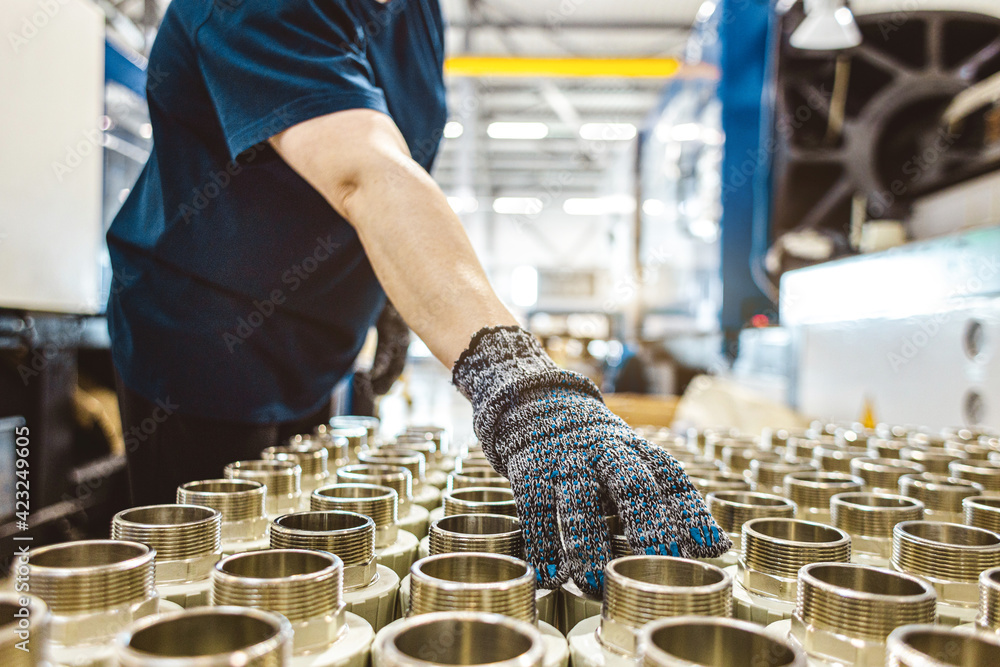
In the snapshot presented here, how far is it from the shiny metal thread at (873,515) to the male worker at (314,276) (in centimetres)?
24

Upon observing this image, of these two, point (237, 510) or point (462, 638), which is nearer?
point (462, 638)

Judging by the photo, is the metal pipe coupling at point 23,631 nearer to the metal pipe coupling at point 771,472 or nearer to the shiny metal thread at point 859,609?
the shiny metal thread at point 859,609

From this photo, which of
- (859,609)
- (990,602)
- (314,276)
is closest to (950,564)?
(990,602)

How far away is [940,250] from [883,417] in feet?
2.42

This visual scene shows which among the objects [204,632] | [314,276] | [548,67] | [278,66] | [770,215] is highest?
[548,67]

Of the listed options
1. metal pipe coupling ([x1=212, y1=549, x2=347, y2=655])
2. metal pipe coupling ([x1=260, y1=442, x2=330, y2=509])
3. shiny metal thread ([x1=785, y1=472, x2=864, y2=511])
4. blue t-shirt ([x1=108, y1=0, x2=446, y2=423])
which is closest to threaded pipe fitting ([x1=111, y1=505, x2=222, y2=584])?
metal pipe coupling ([x1=212, y1=549, x2=347, y2=655])

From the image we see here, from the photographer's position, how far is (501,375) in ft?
2.73

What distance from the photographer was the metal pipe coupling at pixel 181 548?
683 millimetres

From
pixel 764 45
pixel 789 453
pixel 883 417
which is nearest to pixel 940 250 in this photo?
pixel 883 417

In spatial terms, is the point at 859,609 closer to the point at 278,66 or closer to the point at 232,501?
the point at 232,501

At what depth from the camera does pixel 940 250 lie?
6.55 feet

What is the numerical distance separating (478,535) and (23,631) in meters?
0.39

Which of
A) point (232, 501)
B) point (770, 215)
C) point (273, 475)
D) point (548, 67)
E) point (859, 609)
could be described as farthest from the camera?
point (548, 67)

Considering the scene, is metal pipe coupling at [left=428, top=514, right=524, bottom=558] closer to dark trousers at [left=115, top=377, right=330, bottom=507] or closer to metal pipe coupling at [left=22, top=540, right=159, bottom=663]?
metal pipe coupling at [left=22, top=540, right=159, bottom=663]
